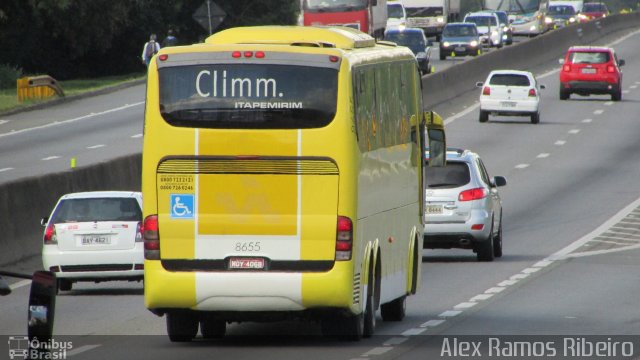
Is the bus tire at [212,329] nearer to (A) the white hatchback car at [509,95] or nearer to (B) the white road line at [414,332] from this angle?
(B) the white road line at [414,332]

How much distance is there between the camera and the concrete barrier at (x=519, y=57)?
2386 inches

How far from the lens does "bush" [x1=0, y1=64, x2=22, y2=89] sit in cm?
6662

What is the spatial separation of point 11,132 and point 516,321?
110 ft

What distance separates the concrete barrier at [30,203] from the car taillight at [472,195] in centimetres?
625

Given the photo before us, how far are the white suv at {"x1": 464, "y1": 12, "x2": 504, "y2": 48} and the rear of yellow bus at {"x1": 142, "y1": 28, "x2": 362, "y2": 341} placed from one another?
73.5m

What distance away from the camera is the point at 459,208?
26938 mm

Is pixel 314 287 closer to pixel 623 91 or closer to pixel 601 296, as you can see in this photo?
pixel 601 296

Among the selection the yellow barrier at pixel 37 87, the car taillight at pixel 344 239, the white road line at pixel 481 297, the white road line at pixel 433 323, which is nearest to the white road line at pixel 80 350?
the car taillight at pixel 344 239

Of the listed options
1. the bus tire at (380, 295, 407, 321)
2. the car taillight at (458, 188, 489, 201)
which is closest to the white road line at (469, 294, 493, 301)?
the bus tire at (380, 295, 407, 321)

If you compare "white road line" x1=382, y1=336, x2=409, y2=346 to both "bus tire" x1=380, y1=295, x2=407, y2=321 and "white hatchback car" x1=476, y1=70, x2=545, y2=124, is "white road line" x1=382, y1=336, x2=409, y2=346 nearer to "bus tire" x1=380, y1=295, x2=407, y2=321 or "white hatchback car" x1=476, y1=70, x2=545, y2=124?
"bus tire" x1=380, y1=295, x2=407, y2=321

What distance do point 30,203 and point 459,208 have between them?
6457 millimetres

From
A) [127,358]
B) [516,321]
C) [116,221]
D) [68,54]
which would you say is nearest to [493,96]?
[68,54]

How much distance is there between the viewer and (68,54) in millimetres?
79250

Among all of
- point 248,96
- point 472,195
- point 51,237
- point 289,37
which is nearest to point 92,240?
point 51,237
